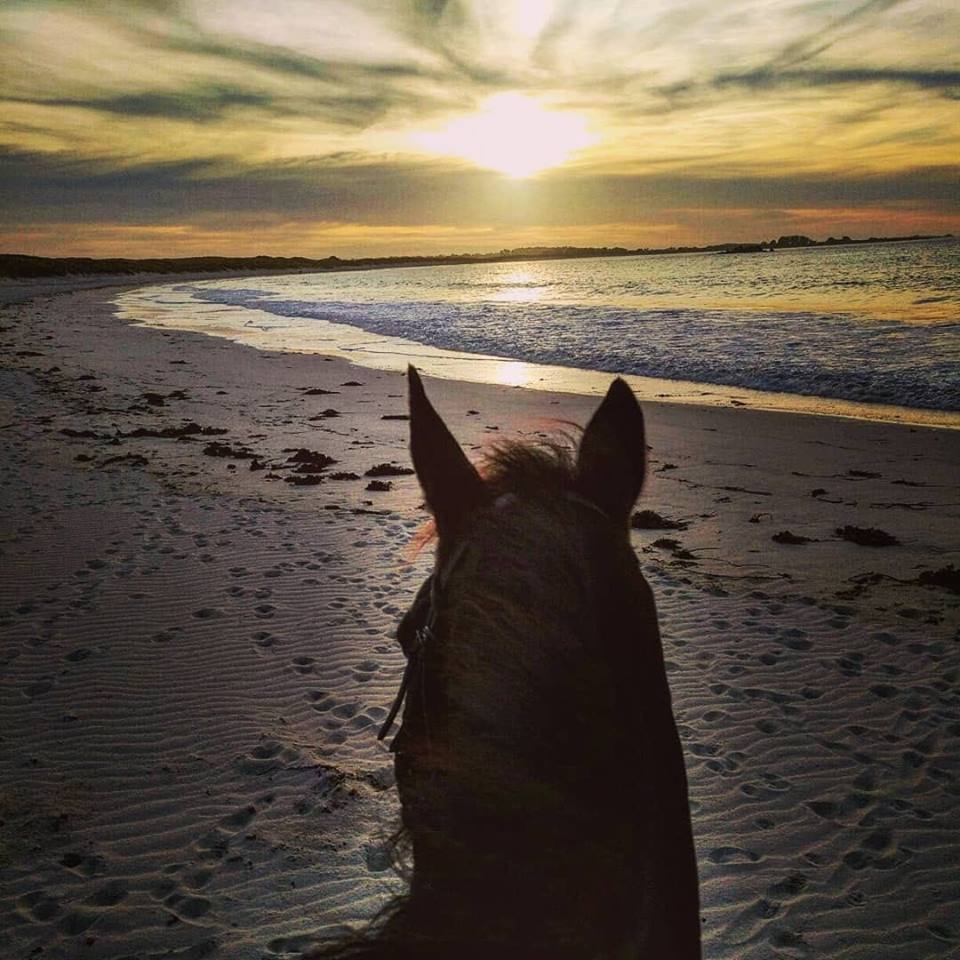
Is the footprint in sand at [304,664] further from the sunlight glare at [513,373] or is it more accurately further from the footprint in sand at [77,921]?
the sunlight glare at [513,373]

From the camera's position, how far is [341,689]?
5734 mm

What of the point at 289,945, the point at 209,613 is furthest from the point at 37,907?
the point at 209,613

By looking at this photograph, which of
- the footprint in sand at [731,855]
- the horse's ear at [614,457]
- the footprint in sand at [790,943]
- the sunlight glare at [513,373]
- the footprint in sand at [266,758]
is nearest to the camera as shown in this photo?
the horse's ear at [614,457]

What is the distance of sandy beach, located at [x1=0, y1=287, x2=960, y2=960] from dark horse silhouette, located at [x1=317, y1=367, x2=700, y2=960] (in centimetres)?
22

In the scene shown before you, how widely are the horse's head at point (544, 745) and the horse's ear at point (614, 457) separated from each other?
97 mm

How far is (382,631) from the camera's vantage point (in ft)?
21.7

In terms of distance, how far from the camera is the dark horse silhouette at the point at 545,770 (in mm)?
911

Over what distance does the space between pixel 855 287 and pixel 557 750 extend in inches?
2168

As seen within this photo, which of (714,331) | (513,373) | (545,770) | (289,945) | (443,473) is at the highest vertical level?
(714,331)

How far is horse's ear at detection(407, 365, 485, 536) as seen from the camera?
4.59ft

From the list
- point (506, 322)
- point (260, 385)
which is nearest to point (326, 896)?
point (260, 385)

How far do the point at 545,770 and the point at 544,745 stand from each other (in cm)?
3

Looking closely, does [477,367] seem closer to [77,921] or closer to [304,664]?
[304,664]

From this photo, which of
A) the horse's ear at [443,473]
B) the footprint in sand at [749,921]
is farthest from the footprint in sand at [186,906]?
the horse's ear at [443,473]
